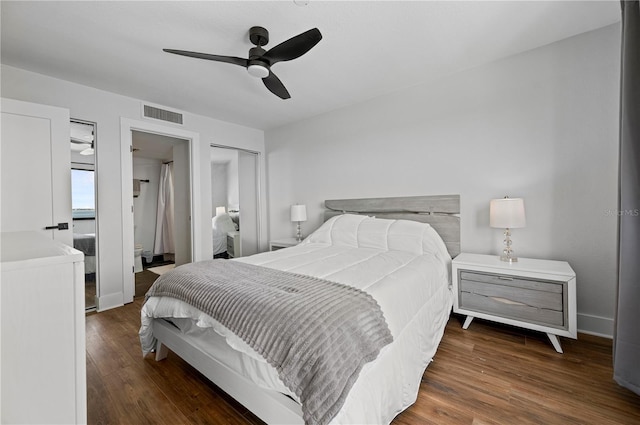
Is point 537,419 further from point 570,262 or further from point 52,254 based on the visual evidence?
point 52,254

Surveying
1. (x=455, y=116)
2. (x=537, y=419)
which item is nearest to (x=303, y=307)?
(x=537, y=419)

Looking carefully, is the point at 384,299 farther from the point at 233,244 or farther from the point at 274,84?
the point at 233,244

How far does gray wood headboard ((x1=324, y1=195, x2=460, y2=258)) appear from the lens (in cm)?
277

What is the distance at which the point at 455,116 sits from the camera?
9.15 feet

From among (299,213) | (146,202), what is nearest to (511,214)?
(299,213)

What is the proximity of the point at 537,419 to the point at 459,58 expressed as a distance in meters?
2.71

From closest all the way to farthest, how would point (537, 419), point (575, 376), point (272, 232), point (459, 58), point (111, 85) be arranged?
1. point (537, 419)
2. point (575, 376)
3. point (459, 58)
4. point (111, 85)
5. point (272, 232)

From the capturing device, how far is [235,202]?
5418 millimetres

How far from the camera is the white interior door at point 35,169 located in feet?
7.69

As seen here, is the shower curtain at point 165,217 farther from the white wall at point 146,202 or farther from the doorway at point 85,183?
the doorway at point 85,183

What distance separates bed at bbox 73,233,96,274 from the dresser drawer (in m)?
3.86

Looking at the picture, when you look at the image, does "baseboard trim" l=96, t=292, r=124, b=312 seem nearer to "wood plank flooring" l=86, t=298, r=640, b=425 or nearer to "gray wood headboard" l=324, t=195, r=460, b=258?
"wood plank flooring" l=86, t=298, r=640, b=425

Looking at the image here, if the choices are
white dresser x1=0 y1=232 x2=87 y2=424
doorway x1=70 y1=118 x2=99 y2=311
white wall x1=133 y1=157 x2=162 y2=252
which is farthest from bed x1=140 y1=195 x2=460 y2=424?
white wall x1=133 y1=157 x2=162 y2=252

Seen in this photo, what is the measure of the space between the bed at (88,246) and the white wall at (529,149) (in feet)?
10.6
